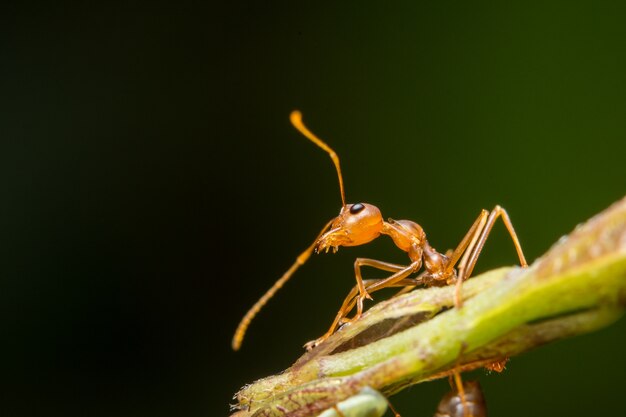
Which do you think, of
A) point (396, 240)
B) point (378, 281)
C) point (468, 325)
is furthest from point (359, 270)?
point (468, 325)

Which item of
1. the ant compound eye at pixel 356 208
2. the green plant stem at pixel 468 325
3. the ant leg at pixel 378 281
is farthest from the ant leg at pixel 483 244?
the green plant stem at pixel 468 325

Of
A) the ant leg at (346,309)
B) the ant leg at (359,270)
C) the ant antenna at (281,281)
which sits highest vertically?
the ant antenna at (281,281)

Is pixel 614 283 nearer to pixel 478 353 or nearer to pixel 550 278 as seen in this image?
pixel 550 278

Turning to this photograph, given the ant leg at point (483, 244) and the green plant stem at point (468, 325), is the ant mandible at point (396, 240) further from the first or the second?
the green plant stem at point (468, 325)

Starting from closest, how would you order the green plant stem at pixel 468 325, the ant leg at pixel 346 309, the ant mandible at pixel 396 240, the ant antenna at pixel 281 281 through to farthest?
the green plant stem at pixel 468 325, the ant antenna at pixel 281 281, the ant leg at pixel 346 309, the ant mandible at pixel 396 240

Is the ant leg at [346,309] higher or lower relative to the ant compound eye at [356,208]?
lower

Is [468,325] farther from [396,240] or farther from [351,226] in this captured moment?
[396,240]

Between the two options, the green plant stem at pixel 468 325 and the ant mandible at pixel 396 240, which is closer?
the green plant stem at pixel 468 325

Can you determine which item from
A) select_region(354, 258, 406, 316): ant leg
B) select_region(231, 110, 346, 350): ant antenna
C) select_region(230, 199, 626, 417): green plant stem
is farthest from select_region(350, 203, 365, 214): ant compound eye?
select_region(230, 199, 626, 417): green plant stem

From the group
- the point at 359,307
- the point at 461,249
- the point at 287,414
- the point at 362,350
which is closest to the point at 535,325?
the point at 362,350
